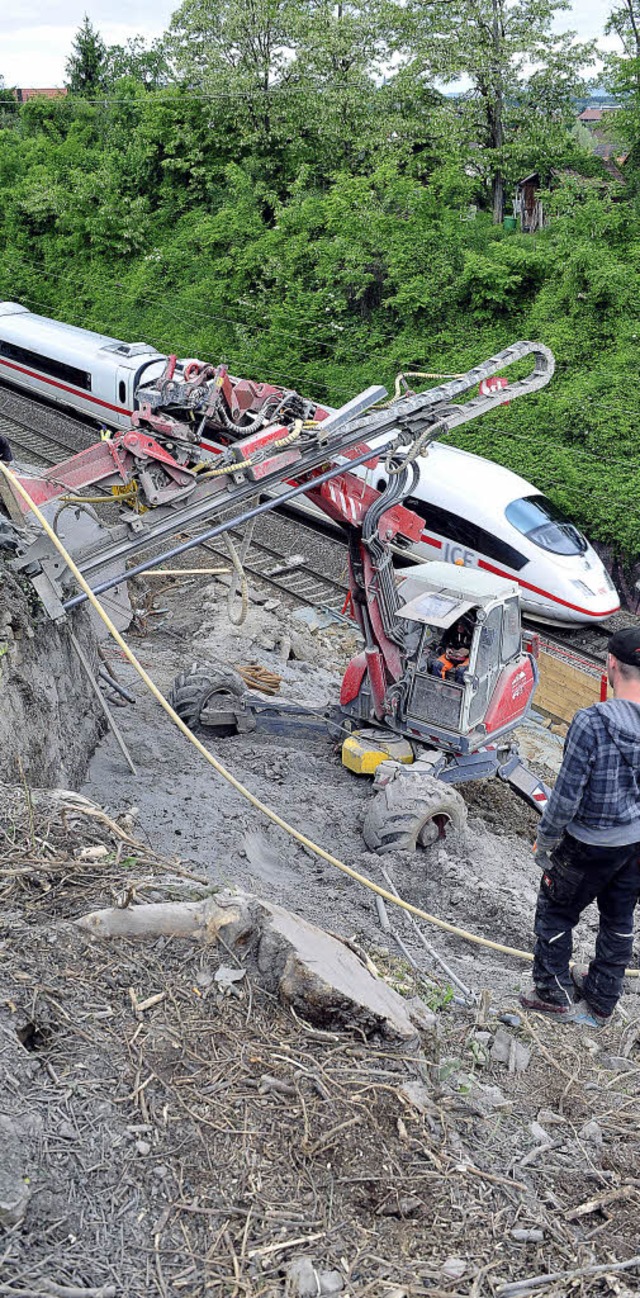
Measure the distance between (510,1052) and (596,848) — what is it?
102 cm

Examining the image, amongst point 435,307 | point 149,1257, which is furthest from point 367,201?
point 149,1257

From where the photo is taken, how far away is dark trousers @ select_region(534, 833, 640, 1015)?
5.22 metres

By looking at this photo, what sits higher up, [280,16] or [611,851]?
[280,16]

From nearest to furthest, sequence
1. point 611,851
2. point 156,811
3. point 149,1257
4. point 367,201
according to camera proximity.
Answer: point 149,1257 < point 611,851 < point 156,811 < point 367,201

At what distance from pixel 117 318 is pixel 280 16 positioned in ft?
28.2

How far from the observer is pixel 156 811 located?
27.3 ft

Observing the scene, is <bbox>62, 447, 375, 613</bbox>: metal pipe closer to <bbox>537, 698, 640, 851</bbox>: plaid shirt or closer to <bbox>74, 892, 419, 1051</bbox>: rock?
<bbox>74, 892, 419, 1051</bbox>: rock

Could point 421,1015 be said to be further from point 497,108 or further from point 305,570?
point 497,108

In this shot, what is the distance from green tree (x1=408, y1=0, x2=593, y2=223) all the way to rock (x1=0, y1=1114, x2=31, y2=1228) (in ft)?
83.1

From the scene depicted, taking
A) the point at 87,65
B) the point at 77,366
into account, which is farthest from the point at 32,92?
the point at 77,366

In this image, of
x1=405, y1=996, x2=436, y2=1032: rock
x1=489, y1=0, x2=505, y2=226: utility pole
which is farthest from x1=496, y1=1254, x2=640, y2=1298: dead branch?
x1=489, y1=0, x2=505, y2=226: utility pole

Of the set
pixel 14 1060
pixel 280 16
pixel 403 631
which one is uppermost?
pixel 280 16

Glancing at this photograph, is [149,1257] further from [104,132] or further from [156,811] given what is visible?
[104,132]

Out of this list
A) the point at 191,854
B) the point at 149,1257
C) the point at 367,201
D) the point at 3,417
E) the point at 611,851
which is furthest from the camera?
the point at 367,201
